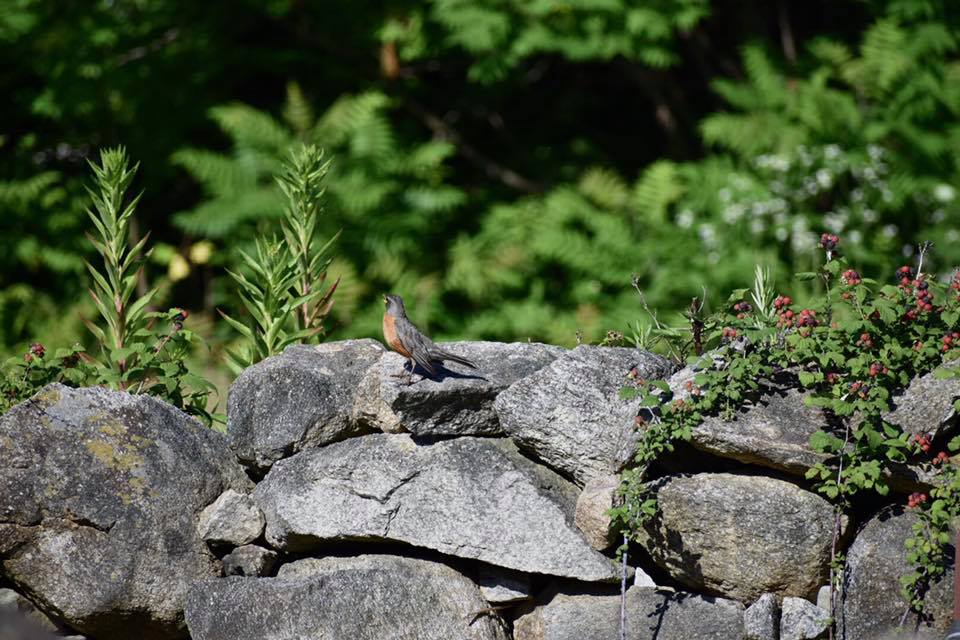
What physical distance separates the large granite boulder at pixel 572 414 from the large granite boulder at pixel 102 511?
4.47ft

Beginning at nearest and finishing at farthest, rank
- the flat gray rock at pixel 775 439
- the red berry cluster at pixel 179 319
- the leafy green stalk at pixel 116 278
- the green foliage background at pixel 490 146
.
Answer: the flat gray rock at pixel 775 439, the leafy green stalk at pixel 116 278, the red berry cluster at pixel 179 319, the green foliage background at pixel 490 146

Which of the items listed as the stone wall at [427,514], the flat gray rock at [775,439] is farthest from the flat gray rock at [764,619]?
the flat gray rock at [775,439]

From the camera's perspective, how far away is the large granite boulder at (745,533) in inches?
158

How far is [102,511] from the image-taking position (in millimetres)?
4434

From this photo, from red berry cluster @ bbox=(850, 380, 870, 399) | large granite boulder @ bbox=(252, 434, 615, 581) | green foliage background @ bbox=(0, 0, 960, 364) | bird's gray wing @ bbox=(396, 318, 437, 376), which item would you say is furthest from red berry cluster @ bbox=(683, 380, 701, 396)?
green foliage background @ bbox=(0, 0, 960, 364)

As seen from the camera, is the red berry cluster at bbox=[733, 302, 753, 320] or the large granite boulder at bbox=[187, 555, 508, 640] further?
the red berry cluster at bbox=[733, 302, 753, 320]

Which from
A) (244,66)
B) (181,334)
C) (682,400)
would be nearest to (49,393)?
(181,334)

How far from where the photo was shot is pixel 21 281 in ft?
40.5

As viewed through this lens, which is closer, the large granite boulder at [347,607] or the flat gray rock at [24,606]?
the large granite boulder at [347,607]

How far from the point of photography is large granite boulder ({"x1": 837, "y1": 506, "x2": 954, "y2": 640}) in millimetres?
3871

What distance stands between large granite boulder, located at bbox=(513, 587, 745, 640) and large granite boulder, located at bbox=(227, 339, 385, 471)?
3.67ft

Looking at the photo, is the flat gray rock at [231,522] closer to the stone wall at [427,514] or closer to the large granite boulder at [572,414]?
the stone wall at [427,514]

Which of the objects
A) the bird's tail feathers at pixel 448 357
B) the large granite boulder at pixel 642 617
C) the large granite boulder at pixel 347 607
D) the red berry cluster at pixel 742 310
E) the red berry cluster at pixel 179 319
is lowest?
the large granite boulder at pixel 642 617

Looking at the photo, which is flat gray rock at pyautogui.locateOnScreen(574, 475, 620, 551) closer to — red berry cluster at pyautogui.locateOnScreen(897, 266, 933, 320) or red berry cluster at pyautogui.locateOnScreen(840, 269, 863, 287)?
red berry cluster at pyautogui.locateOnScreen(840, 269, 863, 287)
